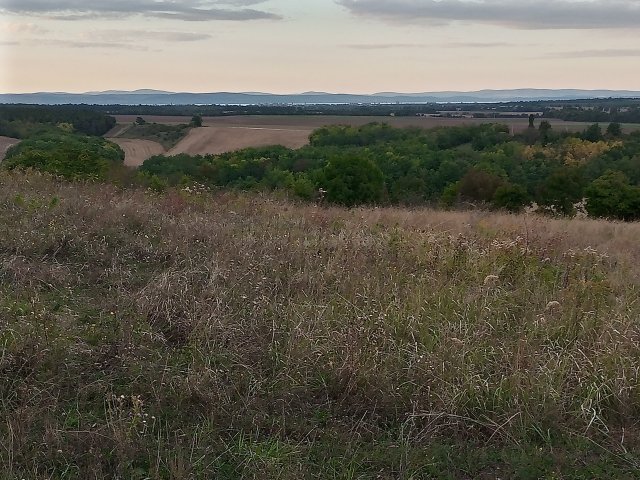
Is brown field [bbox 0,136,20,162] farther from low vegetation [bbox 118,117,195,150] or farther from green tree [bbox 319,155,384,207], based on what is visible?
green tree [bbox 319,155,384,207]

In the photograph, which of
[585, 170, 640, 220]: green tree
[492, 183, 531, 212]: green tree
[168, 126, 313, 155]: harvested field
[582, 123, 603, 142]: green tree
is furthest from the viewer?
[582, 123, 603, 142]: green tree

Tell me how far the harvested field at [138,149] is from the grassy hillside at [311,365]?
124ft

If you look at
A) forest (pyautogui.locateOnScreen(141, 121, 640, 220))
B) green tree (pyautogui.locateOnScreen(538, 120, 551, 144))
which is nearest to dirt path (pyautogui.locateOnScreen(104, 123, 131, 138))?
forest (pyautogui.locateOnScreen(141, 121, 640, 220))

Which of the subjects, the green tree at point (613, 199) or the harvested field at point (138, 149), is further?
the harvested field at point (138, 149)

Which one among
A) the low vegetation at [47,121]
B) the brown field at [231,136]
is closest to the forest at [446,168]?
the brown field at [231,136]

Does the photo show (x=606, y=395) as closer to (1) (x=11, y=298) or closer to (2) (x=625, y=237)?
(1) (x=11, y=298)

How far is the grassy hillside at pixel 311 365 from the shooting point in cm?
280

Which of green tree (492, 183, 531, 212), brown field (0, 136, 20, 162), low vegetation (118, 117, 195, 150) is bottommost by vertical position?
green tree (492, 183, 531, 212)

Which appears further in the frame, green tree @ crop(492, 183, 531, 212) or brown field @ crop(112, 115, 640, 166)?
brown field @ crop(112, 115, 640, 166)

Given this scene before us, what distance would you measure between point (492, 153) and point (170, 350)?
50.5 meters

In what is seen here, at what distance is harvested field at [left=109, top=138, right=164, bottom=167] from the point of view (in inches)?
1725

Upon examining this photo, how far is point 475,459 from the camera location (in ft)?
9.41

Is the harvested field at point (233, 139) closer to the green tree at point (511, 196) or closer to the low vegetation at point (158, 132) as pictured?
the low vegetation at point (158, 132)

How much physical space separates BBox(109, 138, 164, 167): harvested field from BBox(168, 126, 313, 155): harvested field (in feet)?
4.85
